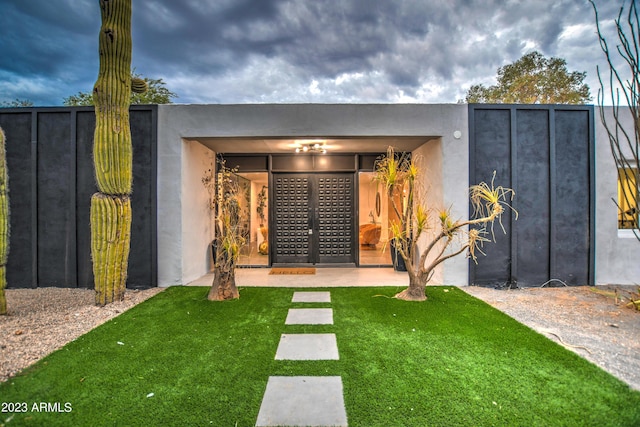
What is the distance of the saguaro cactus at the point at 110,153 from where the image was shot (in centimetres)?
390

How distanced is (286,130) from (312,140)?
803mm

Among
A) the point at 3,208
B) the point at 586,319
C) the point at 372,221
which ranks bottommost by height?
the point at 586,319

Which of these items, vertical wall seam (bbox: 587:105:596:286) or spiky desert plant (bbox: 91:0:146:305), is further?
vertical wall seam (bbox: 587:105:596:286)

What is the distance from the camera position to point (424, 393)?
2068 mm

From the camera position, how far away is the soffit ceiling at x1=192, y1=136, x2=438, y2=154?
557 centimetres

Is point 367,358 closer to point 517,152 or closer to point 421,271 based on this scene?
point 421,271

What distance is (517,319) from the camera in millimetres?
3654

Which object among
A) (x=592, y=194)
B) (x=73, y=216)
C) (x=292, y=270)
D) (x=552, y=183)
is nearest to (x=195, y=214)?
(x=73, y=216)

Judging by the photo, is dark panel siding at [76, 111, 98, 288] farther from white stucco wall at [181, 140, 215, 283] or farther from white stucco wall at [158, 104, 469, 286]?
white stucco wall at [181, 140, 215, 283]

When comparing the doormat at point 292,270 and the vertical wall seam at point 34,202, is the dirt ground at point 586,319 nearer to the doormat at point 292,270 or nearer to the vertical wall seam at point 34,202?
the doormat at point 292,270

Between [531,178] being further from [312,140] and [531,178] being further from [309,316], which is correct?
[309,316]

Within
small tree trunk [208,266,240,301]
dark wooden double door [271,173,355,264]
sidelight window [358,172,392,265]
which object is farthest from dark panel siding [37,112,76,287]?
sidelight window [358,172,392,265]

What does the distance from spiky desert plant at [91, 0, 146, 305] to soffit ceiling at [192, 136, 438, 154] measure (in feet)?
4.80

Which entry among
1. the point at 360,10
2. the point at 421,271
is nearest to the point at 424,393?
the point at 421,271
